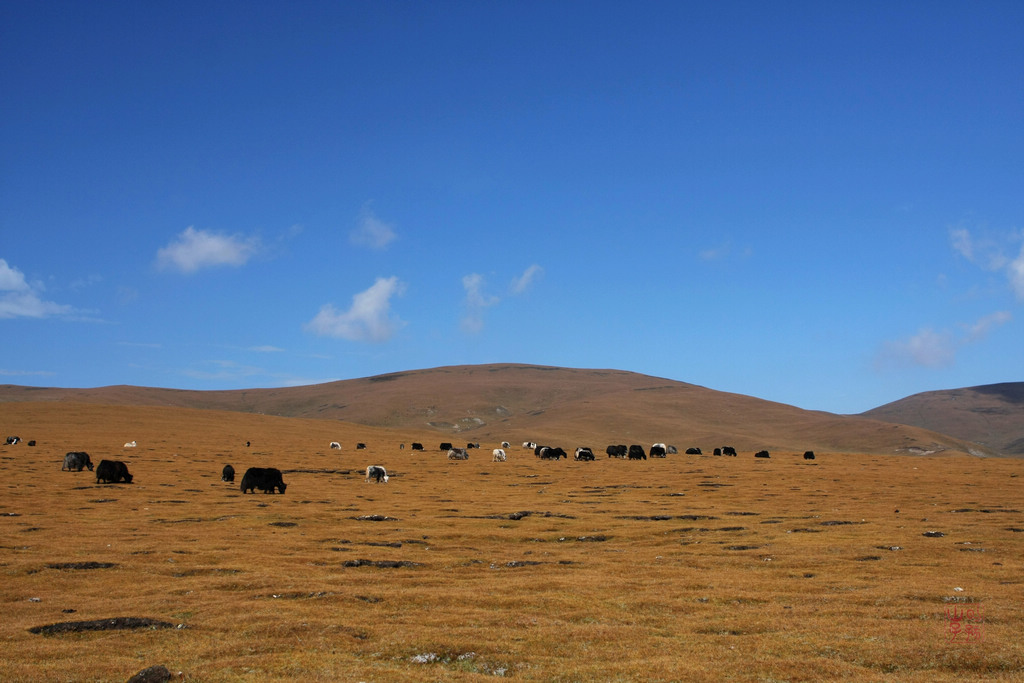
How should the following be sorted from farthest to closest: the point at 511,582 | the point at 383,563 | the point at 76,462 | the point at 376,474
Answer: the point at 376,474, the point at 76,462, the point at 383,563, the point at 511,582

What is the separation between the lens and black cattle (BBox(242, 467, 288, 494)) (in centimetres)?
3606

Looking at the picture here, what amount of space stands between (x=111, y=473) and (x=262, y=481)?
27.9ft

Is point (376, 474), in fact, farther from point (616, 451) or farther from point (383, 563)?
point (616, 451)

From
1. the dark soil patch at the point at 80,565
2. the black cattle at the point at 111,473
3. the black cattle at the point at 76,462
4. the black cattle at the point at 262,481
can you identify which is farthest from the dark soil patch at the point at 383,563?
the black cattle at the point at 76,462

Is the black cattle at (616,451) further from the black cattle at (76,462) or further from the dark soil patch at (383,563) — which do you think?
the dark soil patch at (383,563)

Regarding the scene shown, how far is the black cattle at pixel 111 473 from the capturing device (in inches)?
1455

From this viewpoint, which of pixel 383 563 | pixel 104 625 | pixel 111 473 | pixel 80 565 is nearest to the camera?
pixel 104 625

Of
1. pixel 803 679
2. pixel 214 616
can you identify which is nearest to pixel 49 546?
pixel 214 616

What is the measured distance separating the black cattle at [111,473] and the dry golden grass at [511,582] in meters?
0.88

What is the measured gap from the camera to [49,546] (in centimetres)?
1980

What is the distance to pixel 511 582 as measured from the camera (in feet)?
52.1

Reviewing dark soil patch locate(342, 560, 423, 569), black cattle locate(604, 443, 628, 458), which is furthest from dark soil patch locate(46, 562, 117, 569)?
black cattle locate(604, 443, 628, 458)

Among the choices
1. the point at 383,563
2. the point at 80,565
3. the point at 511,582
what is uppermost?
the point at 511,582

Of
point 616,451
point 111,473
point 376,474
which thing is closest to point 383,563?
point 111,473
